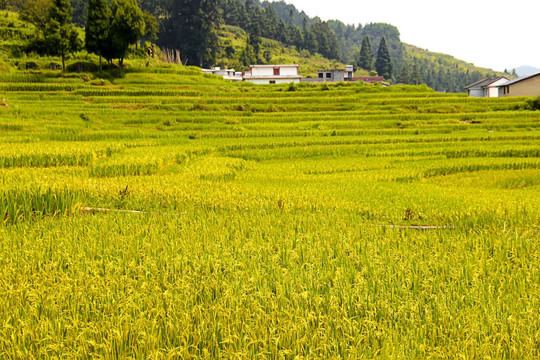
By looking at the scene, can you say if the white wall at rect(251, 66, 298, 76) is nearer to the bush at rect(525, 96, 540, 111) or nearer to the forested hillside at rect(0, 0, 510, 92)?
the forested hillside at rect(0, 0, 510, 92)

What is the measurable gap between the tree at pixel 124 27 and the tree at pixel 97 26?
0.62 metres

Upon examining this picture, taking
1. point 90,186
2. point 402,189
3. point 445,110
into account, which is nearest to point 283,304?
point 90,186

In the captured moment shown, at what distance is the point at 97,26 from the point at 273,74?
32.4 m

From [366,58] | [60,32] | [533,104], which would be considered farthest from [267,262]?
[366,58]

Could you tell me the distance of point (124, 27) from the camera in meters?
34.0

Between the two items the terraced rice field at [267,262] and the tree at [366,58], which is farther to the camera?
the tree at [366,58]

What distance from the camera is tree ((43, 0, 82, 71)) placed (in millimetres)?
32281

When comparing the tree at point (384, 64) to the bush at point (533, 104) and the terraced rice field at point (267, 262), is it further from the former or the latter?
the terraced rice field at point (267, 262)

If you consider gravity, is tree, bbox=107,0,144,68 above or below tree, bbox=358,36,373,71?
below

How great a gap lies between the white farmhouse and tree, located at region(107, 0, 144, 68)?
1070 inches

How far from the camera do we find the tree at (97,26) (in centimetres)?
3384

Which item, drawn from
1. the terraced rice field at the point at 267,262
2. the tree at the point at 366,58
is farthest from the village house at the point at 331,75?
the terraced rice field at the point at 267,262

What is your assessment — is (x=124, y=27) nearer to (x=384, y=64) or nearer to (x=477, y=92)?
(x=477, y=92)

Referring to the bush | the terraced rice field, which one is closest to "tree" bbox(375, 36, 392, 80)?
the bush
